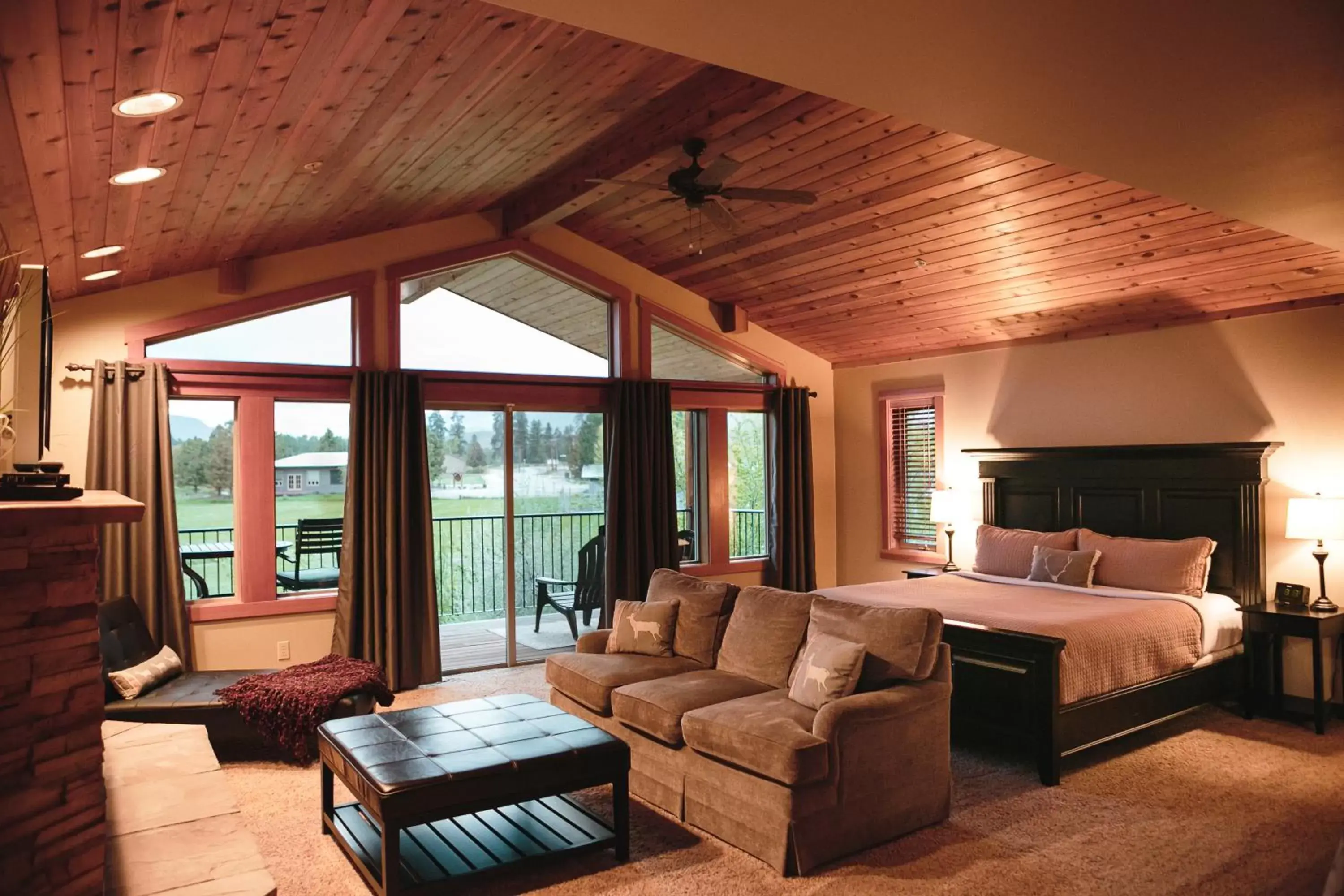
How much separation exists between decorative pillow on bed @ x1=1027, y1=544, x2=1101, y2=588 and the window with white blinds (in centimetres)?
159

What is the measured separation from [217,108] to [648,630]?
3.00 meters

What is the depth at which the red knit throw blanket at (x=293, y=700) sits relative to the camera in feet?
14.4

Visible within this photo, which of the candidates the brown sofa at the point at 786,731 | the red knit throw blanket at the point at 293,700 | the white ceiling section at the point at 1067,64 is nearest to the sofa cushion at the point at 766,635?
the brown sofa at the point at 786,731

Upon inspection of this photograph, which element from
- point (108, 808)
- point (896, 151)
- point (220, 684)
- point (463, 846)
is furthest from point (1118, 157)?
point (220, 684)

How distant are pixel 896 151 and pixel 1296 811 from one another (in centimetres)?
362

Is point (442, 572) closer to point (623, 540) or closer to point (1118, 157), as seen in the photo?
point (623, 540)

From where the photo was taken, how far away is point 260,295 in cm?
590

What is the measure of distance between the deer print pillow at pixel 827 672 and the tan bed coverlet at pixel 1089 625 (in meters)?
1.26

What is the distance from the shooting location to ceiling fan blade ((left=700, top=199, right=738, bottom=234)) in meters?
4.80

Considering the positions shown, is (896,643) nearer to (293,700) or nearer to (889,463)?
(293,700)

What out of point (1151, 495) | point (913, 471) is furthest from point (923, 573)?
point (1151, 495)

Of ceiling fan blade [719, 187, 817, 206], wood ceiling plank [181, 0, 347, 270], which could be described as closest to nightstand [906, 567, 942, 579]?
ceiling fan blade [719, 187, 817, 206]

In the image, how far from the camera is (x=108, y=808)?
2.78 metres

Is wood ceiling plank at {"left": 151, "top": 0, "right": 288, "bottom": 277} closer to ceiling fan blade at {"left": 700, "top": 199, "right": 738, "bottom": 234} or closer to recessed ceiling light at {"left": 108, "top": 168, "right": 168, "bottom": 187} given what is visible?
recessed ceiling light at {"left": 108, "top": 168, "right": 168, "bottom": 187}
